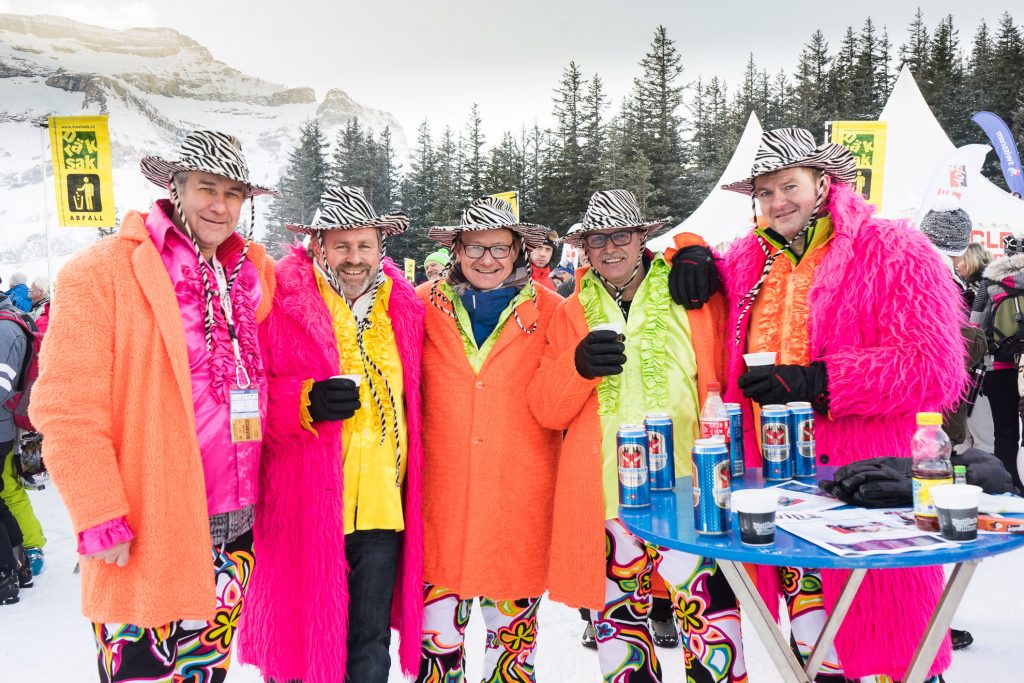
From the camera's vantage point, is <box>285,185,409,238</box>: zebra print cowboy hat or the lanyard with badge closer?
the lanyard with badge

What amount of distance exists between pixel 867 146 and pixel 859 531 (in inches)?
457

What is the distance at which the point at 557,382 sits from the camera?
101 inches

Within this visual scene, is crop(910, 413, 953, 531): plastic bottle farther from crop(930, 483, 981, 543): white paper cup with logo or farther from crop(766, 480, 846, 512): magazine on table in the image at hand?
crop(766, 480, 846, 512): magazine on table

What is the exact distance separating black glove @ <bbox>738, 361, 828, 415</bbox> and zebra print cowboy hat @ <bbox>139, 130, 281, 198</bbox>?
5.89 feet

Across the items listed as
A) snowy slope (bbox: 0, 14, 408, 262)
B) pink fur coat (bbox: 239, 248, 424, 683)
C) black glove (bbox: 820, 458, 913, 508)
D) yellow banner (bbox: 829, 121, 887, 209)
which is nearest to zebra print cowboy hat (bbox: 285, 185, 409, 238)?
pink fur coat (bbox: 239, 248, 424, 683)

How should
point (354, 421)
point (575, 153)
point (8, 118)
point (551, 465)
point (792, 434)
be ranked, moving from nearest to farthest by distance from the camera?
point (792, 434), point (354, 421), point (551, 465), point (575, 153), point (8, 118)

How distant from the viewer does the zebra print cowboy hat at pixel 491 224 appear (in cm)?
273

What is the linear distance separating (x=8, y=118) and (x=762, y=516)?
359 feet

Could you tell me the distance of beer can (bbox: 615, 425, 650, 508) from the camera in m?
2.03

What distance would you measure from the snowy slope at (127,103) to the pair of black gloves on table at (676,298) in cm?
5154

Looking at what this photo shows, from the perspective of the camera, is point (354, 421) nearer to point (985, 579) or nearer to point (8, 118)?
point (985, 579)

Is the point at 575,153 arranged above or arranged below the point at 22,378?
above

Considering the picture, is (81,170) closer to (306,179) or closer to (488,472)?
(488,472)

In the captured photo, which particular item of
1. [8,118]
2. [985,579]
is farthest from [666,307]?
[8,118]
